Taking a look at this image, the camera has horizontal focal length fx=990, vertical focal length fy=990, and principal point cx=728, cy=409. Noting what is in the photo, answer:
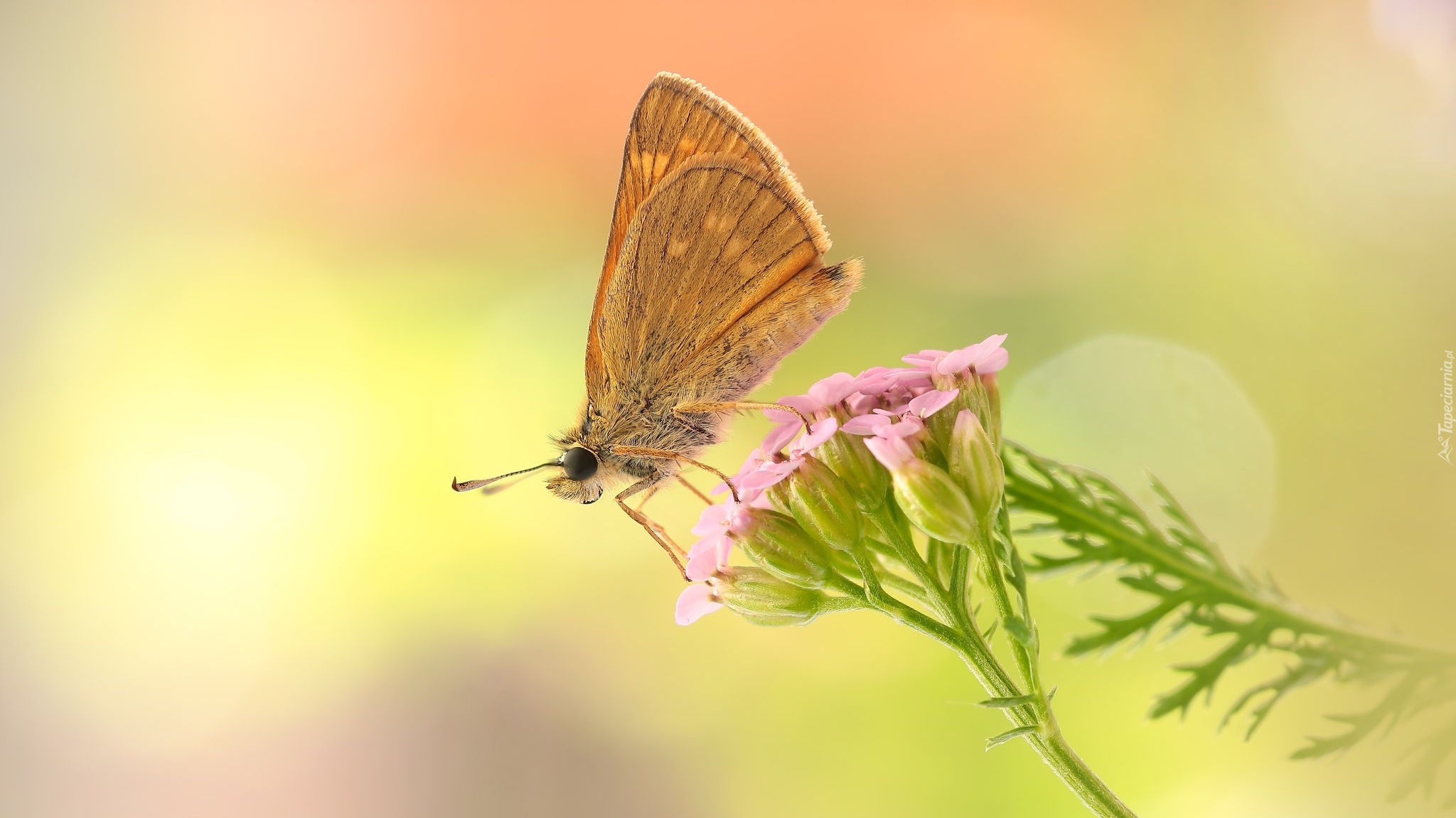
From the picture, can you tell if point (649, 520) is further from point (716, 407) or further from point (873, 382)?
point (873, 382)

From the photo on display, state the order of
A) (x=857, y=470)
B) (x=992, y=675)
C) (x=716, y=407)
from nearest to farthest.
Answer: (x=992, y=675) < (x=857, y=470) < (x=716, y=407)

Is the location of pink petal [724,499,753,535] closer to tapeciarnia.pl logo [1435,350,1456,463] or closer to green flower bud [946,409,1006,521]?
green flower bud [946,409,1006,521]

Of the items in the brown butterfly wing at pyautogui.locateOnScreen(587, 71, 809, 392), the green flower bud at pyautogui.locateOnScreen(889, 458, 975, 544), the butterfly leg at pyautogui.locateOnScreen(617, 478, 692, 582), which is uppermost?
the brown butterfly wing at pyautogui.locateOnScreen(587, 71, 809, 392)

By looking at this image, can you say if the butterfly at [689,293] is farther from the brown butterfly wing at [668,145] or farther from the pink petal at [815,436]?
the pink petal at [815,436]

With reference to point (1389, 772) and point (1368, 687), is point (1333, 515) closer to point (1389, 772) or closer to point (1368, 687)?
point (1389, 772)

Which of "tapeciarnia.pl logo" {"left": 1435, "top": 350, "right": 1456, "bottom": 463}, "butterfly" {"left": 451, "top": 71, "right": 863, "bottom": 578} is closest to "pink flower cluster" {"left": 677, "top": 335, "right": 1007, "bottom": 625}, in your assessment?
"butterfly" {"left": 451, "top": 71, "right": 863, "bottom": 578}

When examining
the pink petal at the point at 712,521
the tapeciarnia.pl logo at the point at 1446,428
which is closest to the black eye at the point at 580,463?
the pink petal at the point at 712,521

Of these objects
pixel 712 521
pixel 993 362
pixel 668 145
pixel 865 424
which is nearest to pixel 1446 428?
pixel 993 362
